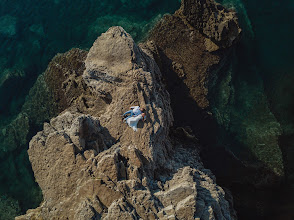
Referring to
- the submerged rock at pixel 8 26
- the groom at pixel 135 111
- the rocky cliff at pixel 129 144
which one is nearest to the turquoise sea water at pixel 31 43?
the submerged rock at pixel 8 26

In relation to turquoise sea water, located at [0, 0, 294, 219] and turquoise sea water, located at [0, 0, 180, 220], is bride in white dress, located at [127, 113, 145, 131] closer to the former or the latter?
turquoise sea water, located at [0, 0, 294, 219]

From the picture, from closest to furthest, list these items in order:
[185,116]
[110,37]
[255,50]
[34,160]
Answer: [34,160] < [110,37] < [185,116] < [255,50]

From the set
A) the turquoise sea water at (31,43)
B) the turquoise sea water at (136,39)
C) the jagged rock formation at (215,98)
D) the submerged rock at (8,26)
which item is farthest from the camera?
the submerged rock at (8,26)

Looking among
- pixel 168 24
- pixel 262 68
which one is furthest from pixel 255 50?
pixel 168 24

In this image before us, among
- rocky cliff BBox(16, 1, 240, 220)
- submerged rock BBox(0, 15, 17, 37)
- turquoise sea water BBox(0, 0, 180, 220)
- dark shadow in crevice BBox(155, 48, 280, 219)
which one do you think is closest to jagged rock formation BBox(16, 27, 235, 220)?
rocky cliff BBox(16, 1, 240, 220)

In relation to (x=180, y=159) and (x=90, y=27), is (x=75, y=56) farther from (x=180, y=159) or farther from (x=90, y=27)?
(x=180, y=159)

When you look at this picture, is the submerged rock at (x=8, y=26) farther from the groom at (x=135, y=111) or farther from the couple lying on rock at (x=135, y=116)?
the couple lying on rock at (x=135, y=116)
